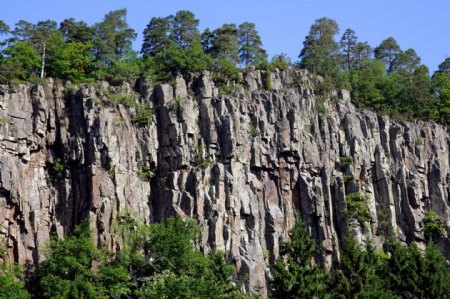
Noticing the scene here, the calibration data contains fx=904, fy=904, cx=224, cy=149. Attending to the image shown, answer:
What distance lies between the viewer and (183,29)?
9556 cm

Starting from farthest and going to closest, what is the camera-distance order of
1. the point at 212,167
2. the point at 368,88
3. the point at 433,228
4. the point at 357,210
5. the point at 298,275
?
1. the point at 368,88
2. the point at 433,228
3. the point at 357,210
4. the point at 212,167
5. the point at 298,275

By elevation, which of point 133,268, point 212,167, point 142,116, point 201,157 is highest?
point 142,116

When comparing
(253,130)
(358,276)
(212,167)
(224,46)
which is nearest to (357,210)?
(253,130)

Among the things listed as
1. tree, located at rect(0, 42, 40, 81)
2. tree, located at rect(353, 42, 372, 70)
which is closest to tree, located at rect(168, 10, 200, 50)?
tree, located at rect(0, 42, 40, 81)

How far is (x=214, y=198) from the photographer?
7488 cm

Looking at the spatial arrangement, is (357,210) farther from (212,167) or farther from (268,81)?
(268,81)

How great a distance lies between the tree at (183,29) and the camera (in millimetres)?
94875

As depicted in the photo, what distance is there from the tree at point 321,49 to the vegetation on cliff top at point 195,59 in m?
0.03

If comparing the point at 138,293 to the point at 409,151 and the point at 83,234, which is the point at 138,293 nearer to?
the point at 83,234

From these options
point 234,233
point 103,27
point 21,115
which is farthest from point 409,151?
point 21,115

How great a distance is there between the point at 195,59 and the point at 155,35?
11866mm

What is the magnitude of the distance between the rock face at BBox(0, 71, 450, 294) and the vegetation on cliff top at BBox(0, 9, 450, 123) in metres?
2.71

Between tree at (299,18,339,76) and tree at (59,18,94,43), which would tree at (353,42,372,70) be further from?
tree at (59,18,94,43)

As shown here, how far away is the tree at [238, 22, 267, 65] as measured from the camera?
323ft
